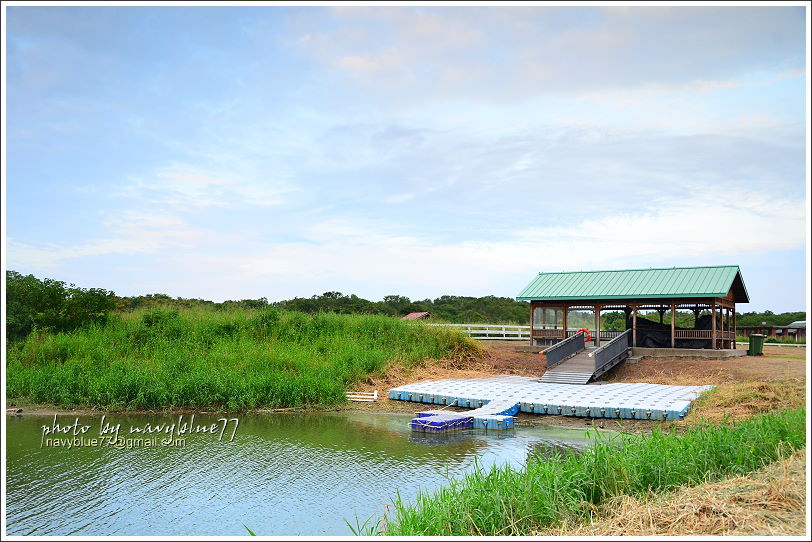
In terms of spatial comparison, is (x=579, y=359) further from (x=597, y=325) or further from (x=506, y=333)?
(x=506, y=333)

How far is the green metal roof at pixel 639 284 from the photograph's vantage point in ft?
73.6

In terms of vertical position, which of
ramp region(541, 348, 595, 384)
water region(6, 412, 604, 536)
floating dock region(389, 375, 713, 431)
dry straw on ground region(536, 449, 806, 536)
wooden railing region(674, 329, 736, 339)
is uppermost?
wooden railing region(674, 329, 736, 339)

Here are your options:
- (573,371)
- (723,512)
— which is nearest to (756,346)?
(573,371)

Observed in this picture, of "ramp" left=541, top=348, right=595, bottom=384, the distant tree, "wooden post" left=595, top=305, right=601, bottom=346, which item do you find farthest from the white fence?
the distant tree

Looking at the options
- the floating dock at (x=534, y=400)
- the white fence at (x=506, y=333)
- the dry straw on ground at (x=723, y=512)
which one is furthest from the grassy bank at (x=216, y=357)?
the dry straw on ground at (x=723, y=512)

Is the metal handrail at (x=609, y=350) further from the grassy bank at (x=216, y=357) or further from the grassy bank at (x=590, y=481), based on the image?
the grassy bank at (x=590, y=481)

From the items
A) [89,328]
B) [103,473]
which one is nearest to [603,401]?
[103,473]

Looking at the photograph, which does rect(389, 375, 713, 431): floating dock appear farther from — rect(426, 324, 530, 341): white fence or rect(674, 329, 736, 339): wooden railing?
rect(426, 324, 530, 341): white fence

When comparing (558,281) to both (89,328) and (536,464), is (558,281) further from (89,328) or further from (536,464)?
(536,464)

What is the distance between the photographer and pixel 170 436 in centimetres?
1242

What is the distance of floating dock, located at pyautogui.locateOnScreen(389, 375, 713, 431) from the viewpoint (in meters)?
12.8

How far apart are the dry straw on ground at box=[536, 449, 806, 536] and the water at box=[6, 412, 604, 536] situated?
2.22m

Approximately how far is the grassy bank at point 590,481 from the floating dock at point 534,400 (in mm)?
5344

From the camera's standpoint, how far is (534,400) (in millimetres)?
14602
